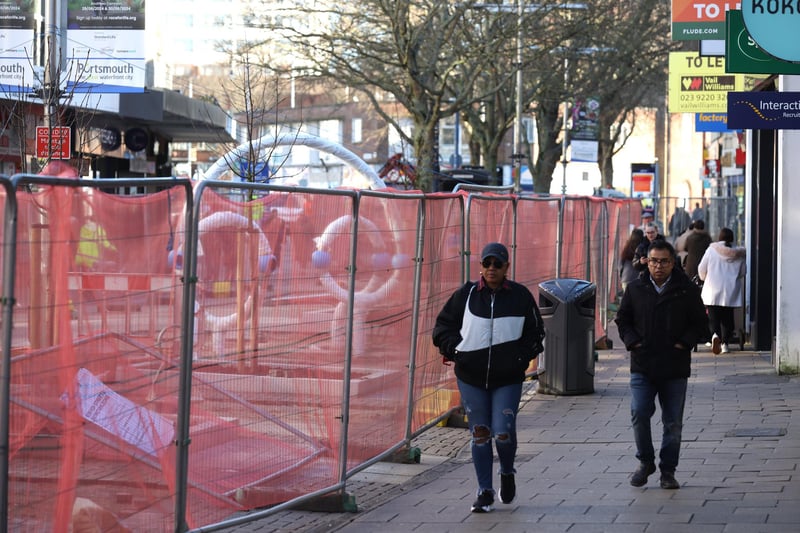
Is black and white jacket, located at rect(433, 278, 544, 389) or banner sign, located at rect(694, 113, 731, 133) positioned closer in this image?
black and white jacket, located at rect(433, 278, 544, 389)

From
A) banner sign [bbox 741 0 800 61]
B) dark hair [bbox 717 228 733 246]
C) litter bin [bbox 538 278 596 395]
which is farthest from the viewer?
dark hair [bbox 717 228 733 246]

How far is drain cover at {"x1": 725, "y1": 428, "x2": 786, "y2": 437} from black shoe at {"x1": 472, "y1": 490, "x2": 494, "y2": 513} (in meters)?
3.48

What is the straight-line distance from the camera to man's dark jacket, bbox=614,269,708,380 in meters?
8.12

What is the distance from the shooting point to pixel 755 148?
1781 cm

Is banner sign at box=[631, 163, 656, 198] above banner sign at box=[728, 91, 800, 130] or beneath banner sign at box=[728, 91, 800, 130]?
above

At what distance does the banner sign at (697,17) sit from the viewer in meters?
16.6

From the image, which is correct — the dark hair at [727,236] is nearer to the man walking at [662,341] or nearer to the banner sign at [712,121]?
the banner sign at [712,121]

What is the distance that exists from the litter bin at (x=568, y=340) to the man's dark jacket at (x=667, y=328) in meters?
4.99

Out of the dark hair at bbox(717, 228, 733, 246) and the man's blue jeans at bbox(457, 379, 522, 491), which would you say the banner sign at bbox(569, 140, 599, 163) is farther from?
the man's blue jeans at bbox(457, 379, 522, 491)

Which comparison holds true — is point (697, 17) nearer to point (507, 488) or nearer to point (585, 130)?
point (507, 488)

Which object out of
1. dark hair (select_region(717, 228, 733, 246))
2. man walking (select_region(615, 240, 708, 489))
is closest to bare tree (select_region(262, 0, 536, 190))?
dark hair (select_region(717, 228, 733, 246))

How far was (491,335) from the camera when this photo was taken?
7715mm

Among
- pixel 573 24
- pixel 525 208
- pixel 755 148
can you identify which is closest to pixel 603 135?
pixel 573 24

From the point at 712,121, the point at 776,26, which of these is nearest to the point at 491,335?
the point at 776,26
